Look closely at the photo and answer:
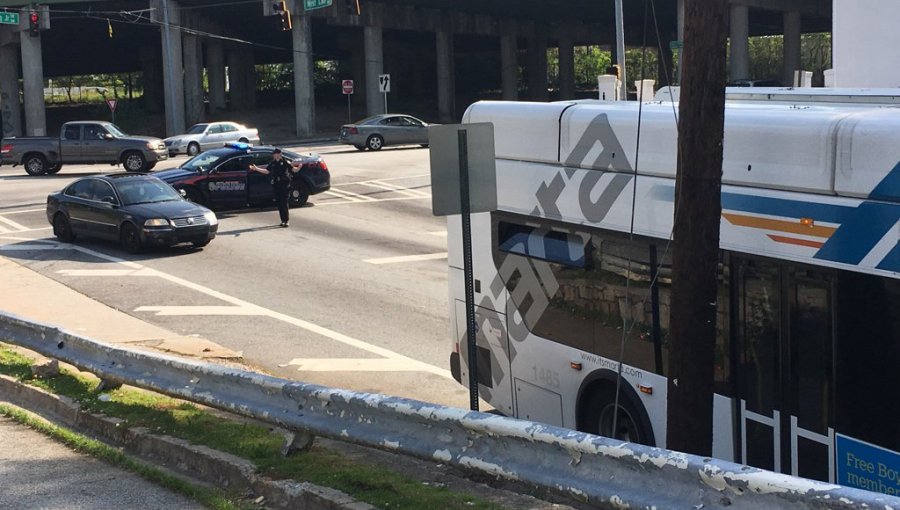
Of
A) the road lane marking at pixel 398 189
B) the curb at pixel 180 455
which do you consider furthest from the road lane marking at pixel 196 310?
the road lane marking at pixel 398 189

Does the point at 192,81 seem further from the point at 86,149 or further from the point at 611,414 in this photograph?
the point at 611,414

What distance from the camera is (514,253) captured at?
9.80 meters

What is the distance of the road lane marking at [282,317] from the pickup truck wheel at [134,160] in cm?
1456

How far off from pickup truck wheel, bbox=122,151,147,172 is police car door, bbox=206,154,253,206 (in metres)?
11.9

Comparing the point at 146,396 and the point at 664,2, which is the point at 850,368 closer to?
the point at 146,396

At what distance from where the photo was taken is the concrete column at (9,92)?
216ft

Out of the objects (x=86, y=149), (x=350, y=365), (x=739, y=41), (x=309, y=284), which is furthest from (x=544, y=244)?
(x=739, y=41)

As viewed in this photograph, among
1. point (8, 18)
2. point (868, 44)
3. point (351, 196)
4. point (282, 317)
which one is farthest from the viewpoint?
point (8, 18)

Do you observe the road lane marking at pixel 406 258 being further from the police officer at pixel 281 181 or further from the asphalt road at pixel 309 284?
the police officer at pixel 281 181

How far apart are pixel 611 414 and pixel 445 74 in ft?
214

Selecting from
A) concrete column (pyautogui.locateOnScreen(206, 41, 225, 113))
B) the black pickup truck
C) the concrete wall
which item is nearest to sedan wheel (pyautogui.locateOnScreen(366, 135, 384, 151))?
the black pickup truck

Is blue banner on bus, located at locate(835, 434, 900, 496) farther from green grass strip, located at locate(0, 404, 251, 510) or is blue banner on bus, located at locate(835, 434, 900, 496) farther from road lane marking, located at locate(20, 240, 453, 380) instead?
road lane marking, located at locate(20, 240, 453, 380)

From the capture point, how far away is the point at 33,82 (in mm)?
61625

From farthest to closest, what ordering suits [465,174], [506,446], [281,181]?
[281,181], [465,174], [506,446]
